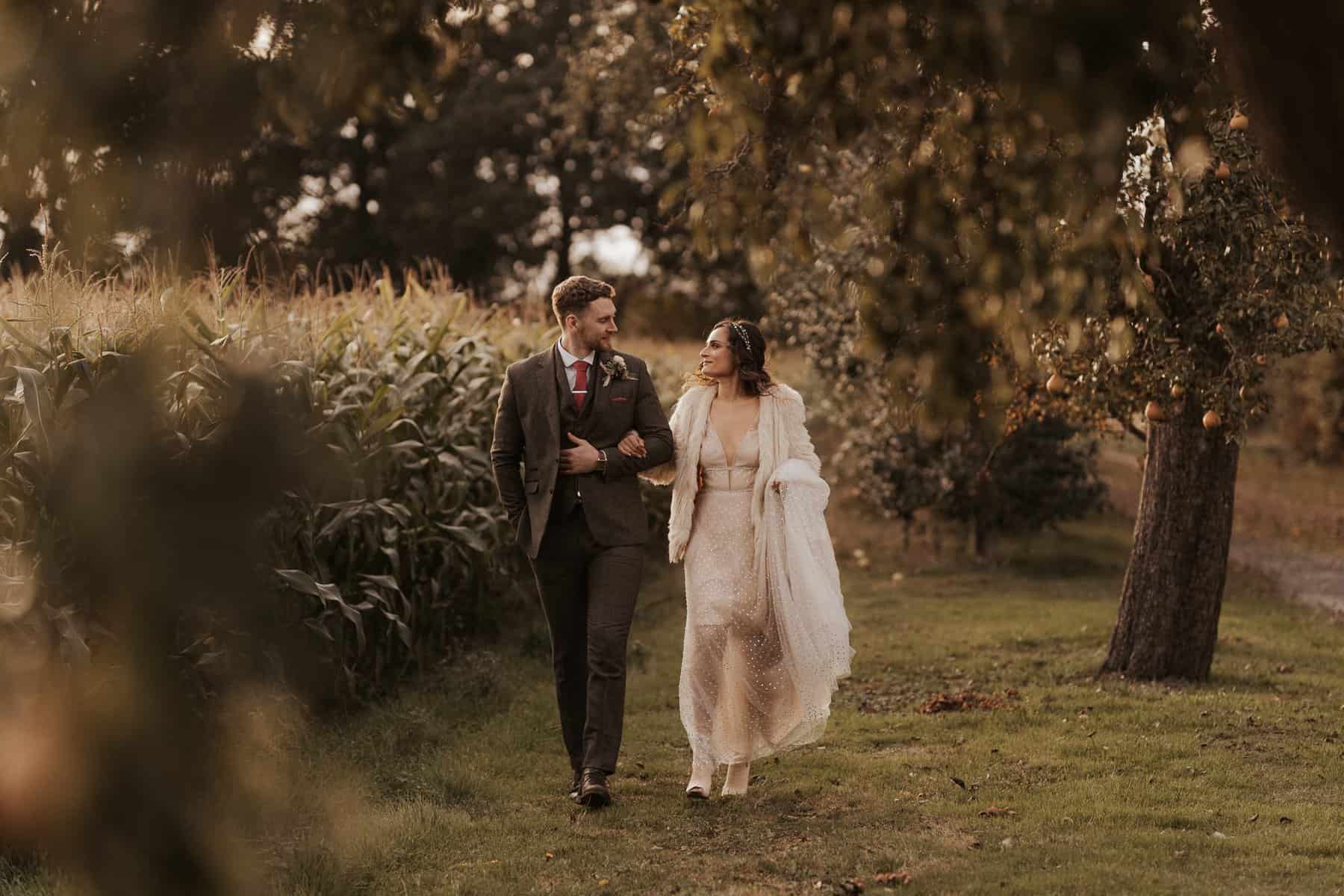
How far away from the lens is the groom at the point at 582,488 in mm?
6496

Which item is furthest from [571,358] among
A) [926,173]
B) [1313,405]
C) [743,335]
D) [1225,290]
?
[1313,405]

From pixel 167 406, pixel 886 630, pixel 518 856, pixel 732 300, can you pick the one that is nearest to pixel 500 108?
pixel 732 300

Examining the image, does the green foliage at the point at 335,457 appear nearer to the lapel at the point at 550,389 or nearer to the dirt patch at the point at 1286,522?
the lapel at the point at 550,389

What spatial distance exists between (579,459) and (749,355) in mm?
944

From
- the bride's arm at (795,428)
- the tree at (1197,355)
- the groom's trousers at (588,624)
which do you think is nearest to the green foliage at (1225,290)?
the tree at (1197,355)

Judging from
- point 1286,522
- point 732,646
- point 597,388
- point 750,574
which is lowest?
point 732,646

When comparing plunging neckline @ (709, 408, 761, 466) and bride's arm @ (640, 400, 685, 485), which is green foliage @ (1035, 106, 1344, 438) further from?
bride's arm @ (640, 400, 685, 485)

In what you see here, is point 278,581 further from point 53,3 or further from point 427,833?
point 53,3

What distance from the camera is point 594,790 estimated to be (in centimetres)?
628

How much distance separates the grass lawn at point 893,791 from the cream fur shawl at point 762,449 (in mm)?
1239

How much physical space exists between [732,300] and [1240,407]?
95.8 ft

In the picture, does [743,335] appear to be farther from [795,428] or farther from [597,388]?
[597,388]

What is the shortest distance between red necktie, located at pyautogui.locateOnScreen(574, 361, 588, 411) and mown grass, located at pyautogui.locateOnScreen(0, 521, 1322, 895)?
1.83 m

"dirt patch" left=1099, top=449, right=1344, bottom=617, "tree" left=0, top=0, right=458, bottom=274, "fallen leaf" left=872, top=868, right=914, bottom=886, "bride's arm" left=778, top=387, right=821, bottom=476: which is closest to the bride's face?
"bride's arm" left=778, top=387, right=821, bottom=476
